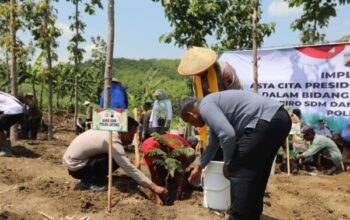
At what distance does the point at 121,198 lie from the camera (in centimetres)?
469

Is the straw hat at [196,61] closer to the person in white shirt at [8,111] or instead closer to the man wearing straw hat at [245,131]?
the man wearing straw hat at [245,131]

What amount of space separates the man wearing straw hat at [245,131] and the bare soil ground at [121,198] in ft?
3.17

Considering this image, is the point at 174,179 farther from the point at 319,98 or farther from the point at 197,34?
the point at 197,34

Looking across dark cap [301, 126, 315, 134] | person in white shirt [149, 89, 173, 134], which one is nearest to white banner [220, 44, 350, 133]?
dark cap [301, 126, 315, 134]

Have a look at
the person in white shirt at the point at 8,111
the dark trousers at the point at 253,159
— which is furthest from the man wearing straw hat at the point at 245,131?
the person in white shirt at the point at 8,111

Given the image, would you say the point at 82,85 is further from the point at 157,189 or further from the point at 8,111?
the point at 157,189

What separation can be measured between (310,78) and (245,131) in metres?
5.10

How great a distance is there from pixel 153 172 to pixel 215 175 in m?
0.71

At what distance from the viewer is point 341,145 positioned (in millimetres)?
8023

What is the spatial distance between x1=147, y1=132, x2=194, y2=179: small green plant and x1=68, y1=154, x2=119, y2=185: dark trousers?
1.97ft

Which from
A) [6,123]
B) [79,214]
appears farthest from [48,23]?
[79,214]

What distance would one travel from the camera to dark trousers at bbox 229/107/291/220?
331 centimetres

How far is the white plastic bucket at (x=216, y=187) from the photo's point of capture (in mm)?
4352

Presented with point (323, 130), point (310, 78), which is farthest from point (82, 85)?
point (323, 130)
